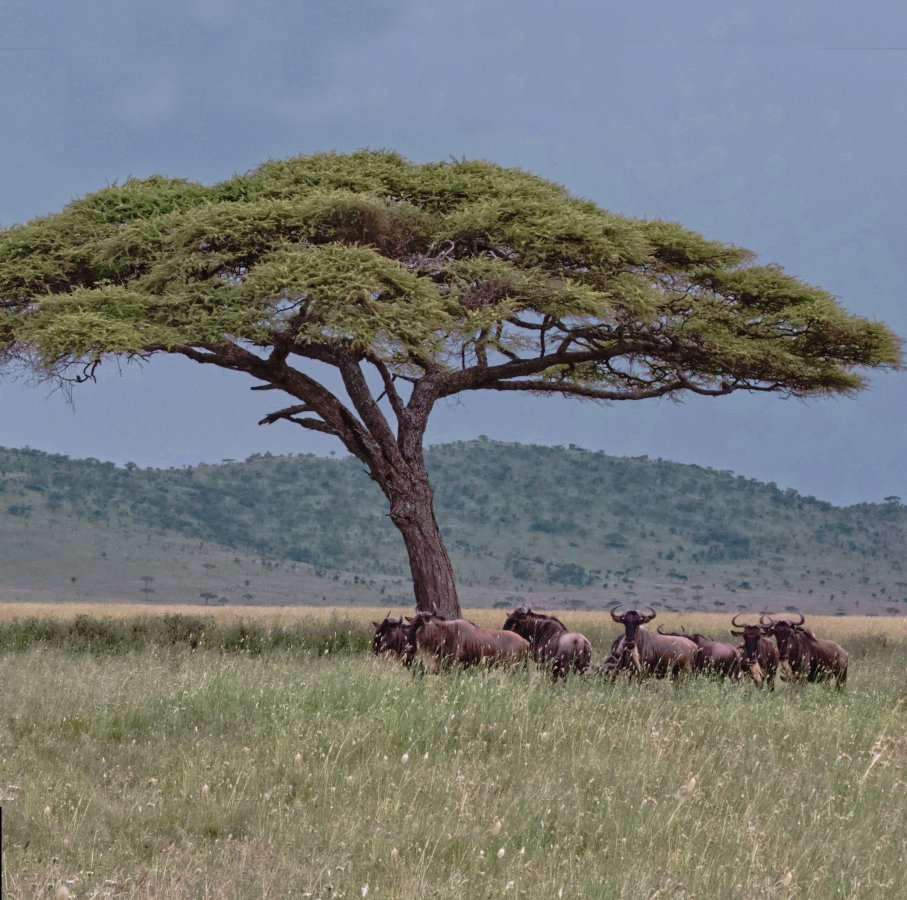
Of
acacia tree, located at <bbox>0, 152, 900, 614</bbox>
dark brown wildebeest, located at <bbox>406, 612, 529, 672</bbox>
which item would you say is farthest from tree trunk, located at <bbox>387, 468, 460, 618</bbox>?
dark brown wildebeest, located at <bbox>406, 612, 529, 672</bbox>

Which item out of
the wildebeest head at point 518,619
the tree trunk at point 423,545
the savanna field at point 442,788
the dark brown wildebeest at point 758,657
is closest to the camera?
the savanna field at point 442,788

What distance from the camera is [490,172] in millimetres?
24312

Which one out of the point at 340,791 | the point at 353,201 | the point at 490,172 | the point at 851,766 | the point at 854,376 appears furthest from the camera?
the point at 854,376

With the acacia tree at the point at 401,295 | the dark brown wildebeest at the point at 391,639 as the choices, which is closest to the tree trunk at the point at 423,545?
the acacia tree at the point at 401,295

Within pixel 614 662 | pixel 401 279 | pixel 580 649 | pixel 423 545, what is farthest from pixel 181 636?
pixel 614 662

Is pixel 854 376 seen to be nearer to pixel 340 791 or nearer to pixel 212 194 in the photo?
pixel 212 194

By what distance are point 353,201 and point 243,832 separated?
598 inches

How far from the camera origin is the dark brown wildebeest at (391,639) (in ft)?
46.9

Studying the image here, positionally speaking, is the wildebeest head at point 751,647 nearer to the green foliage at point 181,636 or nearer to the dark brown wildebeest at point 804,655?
the dark brown wildebeest at point 804,655

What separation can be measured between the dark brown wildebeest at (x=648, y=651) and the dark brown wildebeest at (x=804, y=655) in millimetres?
1636

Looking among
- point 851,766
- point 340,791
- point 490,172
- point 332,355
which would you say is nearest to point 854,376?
point 490,172

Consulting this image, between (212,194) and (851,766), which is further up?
(212,194)

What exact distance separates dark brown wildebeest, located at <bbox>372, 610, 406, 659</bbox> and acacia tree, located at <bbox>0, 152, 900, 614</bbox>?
6.21m

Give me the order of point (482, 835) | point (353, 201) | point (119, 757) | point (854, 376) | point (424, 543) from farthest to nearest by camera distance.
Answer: point (854, 376) → point (424, 543) → point (353, 201) → point (119, 757) → point (482, 835)
